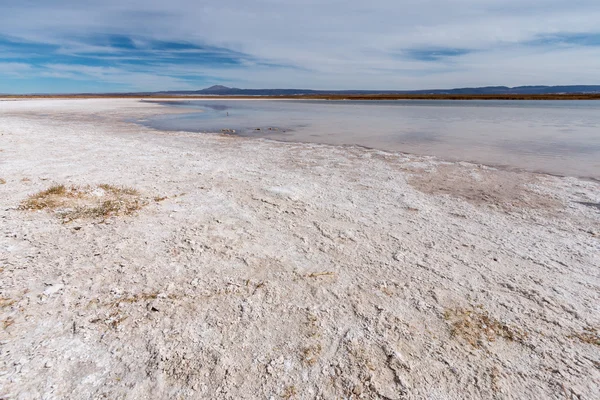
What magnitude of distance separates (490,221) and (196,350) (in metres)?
4.72

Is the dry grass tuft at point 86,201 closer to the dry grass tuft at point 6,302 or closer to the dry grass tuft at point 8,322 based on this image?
the dry grass tuft at point 6,302

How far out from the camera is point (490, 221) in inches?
207

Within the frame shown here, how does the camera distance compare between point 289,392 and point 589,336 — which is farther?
point 589,336

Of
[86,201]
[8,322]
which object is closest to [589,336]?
[8,322]

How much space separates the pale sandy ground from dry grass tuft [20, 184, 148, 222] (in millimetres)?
213

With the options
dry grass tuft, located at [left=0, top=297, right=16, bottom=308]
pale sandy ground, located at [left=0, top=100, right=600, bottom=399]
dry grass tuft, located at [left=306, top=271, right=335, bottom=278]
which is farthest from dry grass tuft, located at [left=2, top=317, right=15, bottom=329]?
dry grass tuft, located at [left=306, top=271, right=335, bottom=278]

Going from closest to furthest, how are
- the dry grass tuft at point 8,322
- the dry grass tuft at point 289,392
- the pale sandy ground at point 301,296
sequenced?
1. the dry grass tuft at point 289,392
2. the pale sandy ground at point 301,296
3. the dry grass tuft at point 8,322

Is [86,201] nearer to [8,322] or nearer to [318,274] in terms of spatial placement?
[8,322]

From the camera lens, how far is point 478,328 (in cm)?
296

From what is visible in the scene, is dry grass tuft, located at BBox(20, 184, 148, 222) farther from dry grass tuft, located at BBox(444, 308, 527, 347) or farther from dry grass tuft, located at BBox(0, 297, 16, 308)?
dry grass tuft, located at BBox(444, 308, 527, 347)

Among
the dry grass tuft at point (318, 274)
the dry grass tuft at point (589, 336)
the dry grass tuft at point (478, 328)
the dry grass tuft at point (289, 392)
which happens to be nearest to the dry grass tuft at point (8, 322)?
the dry grass tuft at point (289, 392)

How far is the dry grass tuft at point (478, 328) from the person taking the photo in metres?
2.85

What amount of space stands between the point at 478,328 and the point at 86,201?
19.1 feet

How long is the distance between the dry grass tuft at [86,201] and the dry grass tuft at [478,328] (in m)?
4.62
